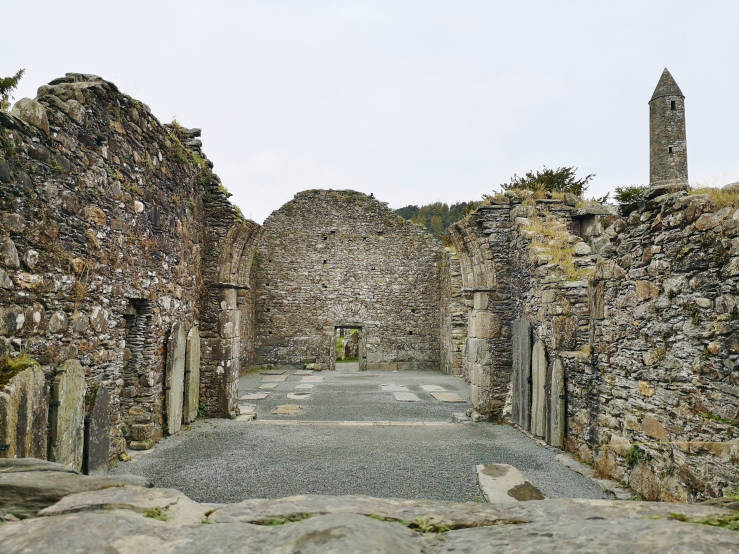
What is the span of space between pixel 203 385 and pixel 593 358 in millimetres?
6296

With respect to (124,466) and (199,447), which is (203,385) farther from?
(124,466)

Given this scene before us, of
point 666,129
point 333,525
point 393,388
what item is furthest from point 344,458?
point 666,129

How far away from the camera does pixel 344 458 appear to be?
602cm

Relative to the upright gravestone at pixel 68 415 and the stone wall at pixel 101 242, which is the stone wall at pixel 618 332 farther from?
the upright gravestone at pixel 68 415

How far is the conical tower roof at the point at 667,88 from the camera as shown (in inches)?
1088

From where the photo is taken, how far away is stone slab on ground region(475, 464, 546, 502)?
4398 mm

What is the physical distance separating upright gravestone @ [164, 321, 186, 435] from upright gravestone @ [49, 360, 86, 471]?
7.67 ft

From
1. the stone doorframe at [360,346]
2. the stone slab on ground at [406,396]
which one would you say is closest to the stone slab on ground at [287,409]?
the stone slab on ground at [406,396]

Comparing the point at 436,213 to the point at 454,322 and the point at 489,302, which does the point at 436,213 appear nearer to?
the point at 454,322

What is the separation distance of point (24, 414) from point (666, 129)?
32.4m

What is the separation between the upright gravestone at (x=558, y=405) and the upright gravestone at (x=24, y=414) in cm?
580

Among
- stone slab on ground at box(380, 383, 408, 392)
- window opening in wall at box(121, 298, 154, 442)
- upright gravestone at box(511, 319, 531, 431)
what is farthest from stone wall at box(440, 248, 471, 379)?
window opening in wall at box(121, 298, 154, 442)

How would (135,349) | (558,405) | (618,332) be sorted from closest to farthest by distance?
(618,332) < (135,349) < (558,405)

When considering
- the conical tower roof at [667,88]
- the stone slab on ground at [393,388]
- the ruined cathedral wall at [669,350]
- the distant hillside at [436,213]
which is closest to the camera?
the ruined cathedral wall at [669,350]
